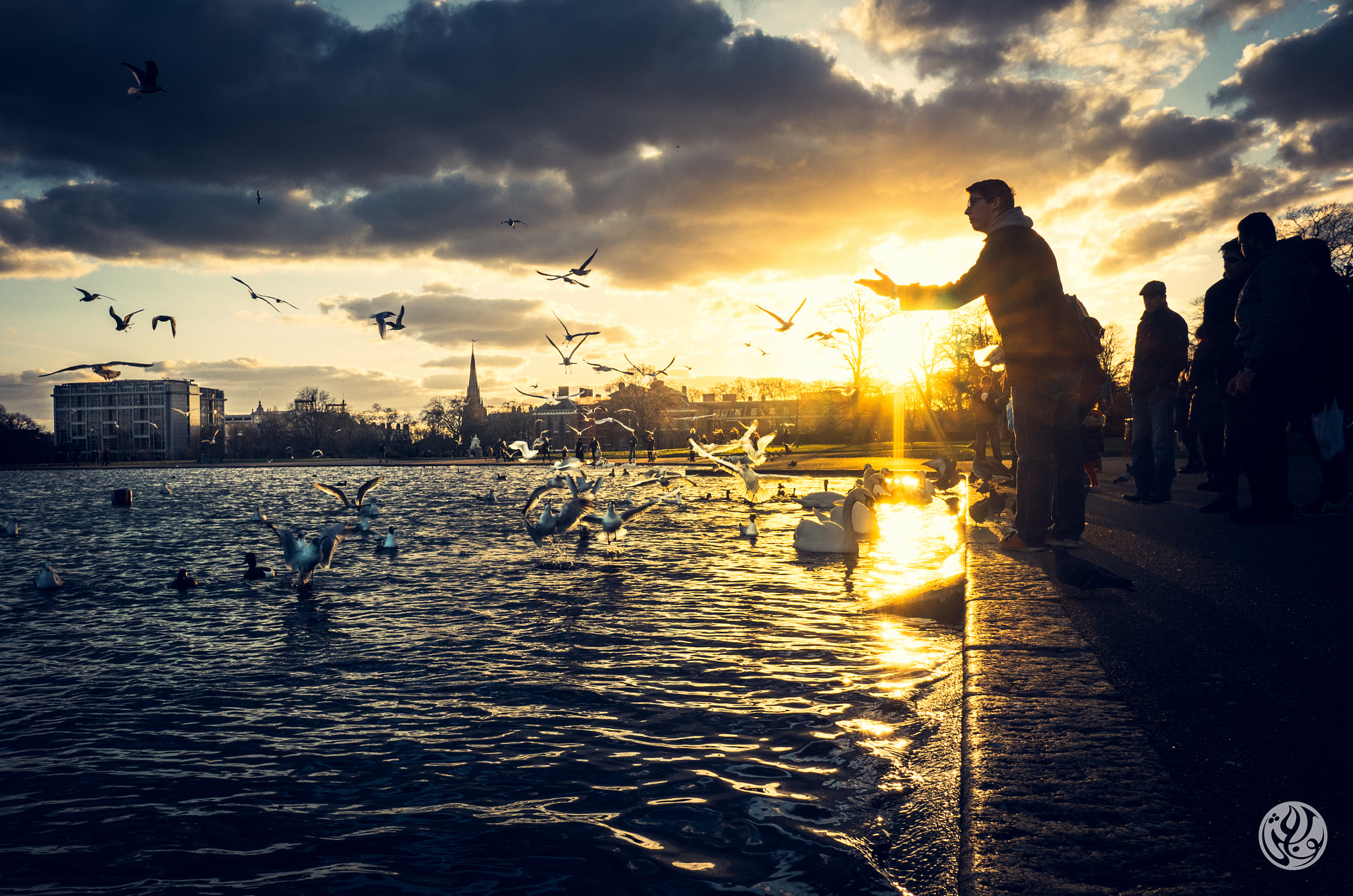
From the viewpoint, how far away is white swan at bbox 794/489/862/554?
30.2 feet

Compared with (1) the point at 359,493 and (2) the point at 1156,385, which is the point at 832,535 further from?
(1) the point at 359,493

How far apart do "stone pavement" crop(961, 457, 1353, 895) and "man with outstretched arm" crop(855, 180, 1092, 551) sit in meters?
1.38

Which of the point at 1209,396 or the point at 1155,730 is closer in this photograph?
the point at 1155,730

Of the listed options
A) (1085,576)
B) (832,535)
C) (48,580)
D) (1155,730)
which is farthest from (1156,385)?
(48,580)

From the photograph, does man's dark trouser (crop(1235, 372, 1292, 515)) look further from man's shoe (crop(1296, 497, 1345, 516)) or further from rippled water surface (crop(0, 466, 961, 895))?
rippled water surface (crop(0, 466, 961, 895))

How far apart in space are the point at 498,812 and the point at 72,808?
192 centimetres

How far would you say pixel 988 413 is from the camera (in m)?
15.5

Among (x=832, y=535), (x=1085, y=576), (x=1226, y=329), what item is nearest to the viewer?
(x=1085, y=576)

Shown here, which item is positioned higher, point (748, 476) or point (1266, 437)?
point (1266, 437)

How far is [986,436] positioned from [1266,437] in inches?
500

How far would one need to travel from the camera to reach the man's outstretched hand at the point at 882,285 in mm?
5773

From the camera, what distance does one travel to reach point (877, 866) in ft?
7.45

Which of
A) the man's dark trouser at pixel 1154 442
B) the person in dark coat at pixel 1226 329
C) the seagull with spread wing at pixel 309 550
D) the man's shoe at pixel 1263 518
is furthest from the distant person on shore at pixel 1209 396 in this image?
the seagull with spread wing at pixel 309 550

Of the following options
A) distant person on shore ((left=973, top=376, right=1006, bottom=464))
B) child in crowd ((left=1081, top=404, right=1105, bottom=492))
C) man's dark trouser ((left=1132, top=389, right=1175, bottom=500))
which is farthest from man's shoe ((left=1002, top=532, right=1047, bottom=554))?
distant person on shore ((left=973, top=376, right=1006, bottom=464))
